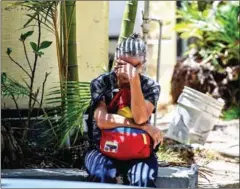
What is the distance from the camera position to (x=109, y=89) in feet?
13.1

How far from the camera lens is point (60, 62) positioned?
4824mm

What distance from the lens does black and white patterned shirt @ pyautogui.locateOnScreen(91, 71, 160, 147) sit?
3.92m

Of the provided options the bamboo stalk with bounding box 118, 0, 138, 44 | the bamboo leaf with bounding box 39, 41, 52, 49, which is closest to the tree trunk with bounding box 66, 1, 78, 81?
the bamboo leaf with bounding box 39, 41, 52, 49

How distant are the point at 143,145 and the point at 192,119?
2399mm

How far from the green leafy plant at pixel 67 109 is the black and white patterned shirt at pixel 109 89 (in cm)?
59

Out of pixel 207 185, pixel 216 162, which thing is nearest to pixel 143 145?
pixel 207 185

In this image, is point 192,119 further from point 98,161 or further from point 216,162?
point 98,161

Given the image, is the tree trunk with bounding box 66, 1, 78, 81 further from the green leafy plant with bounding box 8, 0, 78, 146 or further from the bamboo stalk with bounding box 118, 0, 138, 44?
the bamboo stalk with bounding box 118, 0, 138, 44

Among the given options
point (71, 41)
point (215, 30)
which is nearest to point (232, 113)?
point (215, 30)

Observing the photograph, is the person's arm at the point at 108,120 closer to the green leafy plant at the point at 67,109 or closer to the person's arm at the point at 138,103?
the person's arm at the point at 138,103

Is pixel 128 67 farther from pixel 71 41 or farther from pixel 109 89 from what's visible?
pixel 71 41

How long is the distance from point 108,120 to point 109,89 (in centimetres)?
25

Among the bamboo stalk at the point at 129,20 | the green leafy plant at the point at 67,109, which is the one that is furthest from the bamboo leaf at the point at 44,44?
the bamboo stalk at the point at 129,20

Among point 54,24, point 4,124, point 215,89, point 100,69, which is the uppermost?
point 54,24
